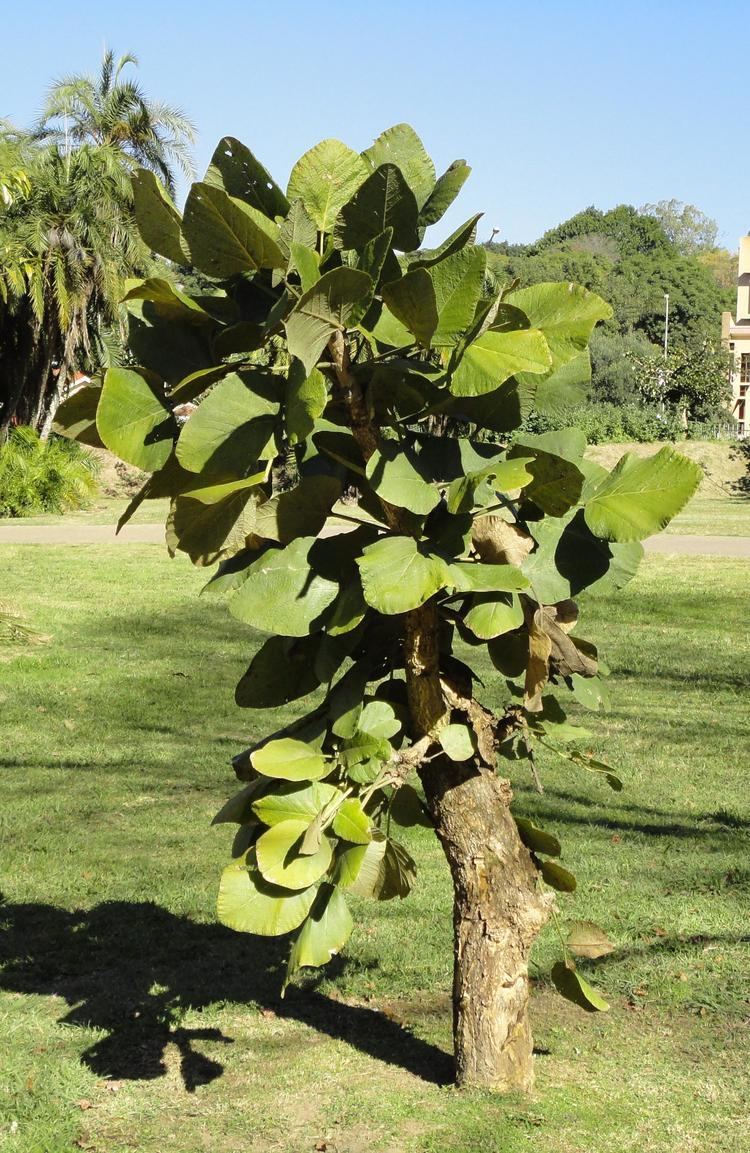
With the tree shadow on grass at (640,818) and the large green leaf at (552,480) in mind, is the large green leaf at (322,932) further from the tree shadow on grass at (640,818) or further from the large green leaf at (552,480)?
the tree shadow on grass at (640,818)

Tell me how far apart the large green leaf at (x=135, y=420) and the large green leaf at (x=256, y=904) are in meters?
0.70

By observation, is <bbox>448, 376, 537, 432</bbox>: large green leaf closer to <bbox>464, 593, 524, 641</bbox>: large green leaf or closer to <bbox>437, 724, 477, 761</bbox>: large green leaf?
<bbox>464, 593, 524, 641</bbox>: large green leaf

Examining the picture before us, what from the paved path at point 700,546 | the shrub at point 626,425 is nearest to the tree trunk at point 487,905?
the paved path at point 700,546

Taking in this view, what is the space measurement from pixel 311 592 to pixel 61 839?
10.6 feet

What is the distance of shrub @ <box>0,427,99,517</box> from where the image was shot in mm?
21000

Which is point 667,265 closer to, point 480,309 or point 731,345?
point 731,345

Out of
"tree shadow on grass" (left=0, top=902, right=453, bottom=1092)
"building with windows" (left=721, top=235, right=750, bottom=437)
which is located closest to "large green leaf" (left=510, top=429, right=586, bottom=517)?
"tree shadow on grass" (left=0, top=902, right=453, bottom=1092)

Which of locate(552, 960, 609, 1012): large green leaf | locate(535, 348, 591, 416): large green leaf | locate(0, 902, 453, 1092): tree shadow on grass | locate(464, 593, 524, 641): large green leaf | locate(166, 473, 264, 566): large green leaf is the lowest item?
locate(0, 902, 453, 1092): tree shadow on grass

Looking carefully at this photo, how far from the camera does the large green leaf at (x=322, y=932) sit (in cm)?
210

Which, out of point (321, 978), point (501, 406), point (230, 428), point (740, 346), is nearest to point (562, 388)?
point (501, 406)

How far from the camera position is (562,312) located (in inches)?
79.4

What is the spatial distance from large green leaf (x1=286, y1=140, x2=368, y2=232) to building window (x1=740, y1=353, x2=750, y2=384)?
59123 millimetres

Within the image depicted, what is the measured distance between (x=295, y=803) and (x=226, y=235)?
0.95 m

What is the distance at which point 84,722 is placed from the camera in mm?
7266
